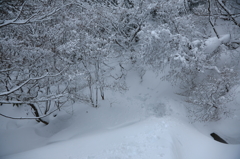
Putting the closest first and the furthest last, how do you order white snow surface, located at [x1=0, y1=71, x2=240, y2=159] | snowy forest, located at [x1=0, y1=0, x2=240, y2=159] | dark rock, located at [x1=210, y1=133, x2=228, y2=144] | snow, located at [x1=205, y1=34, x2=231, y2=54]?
white snow surface, located at [x1=0, y1=71, x2=240, y2=159] < snowy forest, located at [x1=0, y1=0, x2=240, y2=159] < dark rock, located at [x1=210, y1=133, x2=228, y2=144] < snow, located at [x1=205, y1=34, x2=231, y2=54]

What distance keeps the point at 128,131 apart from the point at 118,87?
3552mm

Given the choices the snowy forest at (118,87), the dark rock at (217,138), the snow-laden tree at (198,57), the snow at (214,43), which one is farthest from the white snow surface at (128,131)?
the snow at (214,43)

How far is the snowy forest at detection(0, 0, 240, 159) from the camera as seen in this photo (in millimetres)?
5686

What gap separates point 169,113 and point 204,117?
1.76m

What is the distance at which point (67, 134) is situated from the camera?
835cm

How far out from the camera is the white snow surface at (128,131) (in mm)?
5273

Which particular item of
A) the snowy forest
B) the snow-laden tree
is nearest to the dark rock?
the snowy forest

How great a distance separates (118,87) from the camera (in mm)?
9500

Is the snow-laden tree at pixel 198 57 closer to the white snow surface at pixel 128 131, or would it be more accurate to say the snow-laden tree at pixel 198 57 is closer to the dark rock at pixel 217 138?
the dark rock at pixel 217 138

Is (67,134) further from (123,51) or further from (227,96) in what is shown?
(227,96)

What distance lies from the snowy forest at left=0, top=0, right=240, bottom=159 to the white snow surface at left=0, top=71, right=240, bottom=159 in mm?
50

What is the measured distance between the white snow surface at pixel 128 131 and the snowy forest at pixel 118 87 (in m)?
0.05

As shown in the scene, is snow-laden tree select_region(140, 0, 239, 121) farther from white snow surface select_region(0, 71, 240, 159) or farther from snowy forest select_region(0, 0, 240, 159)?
white snow surface select_region(0, 71, 240, 159)

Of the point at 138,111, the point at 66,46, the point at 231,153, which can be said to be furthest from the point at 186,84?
the point at 66,46
